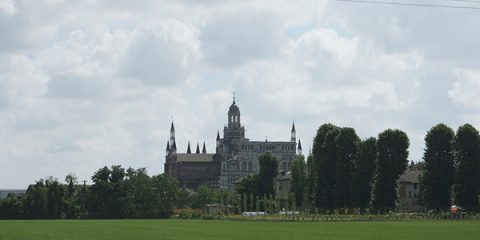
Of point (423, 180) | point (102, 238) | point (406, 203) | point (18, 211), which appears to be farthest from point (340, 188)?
point (102, 238)

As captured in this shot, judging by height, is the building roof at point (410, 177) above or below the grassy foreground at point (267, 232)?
above

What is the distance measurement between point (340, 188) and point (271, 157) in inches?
2219

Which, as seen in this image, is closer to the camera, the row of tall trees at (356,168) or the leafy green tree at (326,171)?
the row of tall trees at (356,168)

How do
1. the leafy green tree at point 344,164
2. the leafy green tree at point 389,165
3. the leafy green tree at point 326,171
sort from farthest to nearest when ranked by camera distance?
the leafy green tree at point 326,171
the leafy green tree at point 344,164
the leafy green tree at point 389,165

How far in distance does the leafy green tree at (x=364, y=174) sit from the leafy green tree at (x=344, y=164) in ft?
8.03

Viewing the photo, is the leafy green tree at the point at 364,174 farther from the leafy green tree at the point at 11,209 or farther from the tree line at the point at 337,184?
the leafy green tree at the point at 11,209

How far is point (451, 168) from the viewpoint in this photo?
10175 centimetres

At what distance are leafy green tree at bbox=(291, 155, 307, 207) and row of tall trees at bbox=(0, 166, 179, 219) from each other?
20.7 meters

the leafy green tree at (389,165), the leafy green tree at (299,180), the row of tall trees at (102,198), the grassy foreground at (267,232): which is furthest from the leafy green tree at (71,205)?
the grassy foreground at (267,232)

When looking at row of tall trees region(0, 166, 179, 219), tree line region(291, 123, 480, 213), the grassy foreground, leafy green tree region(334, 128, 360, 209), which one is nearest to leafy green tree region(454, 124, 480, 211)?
tree line region(291, 123, 480, 213)

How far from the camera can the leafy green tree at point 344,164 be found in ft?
363

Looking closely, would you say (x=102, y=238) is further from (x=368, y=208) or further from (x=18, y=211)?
(x=18, y=211)

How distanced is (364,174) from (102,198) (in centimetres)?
5263

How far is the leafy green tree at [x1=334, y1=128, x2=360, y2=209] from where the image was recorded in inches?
4350
